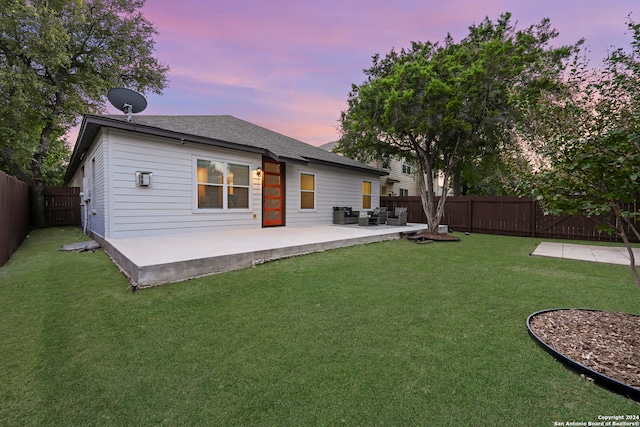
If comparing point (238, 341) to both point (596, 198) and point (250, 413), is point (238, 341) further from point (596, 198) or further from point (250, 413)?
point (596, 198)

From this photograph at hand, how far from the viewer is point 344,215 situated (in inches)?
422

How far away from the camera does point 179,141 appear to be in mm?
6887

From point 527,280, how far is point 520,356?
249 cm

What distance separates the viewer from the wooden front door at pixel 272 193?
8812 millimetres

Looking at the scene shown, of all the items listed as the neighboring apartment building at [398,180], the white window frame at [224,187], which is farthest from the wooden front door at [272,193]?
the neighboring apartment building at [398,180]

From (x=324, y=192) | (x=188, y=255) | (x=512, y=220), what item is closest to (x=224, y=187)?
(x=188, y=255)

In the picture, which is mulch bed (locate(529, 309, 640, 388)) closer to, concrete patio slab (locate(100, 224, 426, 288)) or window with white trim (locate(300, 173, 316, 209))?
concrete patio slab (locate(100, 224, 426, 288))

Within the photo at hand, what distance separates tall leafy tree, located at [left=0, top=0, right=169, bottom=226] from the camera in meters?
9.70

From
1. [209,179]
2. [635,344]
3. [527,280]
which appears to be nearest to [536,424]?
[635,344]

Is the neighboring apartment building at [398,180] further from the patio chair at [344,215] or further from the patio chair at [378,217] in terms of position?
the patio chair at [378,217]

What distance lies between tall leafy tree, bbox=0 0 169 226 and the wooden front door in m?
9.06

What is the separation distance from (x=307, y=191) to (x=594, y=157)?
8.43m

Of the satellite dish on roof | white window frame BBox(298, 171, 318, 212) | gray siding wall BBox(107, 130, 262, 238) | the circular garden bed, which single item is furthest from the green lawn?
white window frame BBox(298, 171, 318, 212)

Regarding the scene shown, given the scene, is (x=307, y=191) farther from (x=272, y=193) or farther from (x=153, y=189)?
(x=153, y=189)
